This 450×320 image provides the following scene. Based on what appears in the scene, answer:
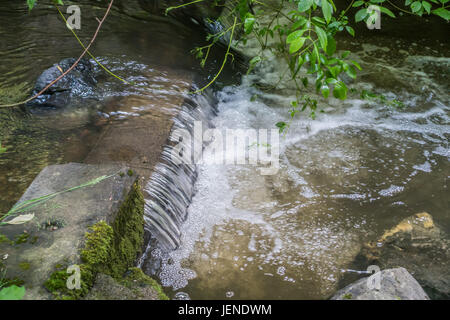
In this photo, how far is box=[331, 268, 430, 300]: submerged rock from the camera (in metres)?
2.13

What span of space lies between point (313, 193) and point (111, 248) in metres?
2.26

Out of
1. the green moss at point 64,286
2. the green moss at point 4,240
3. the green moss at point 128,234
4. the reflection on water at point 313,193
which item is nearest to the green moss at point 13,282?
the green moss at point 64,286

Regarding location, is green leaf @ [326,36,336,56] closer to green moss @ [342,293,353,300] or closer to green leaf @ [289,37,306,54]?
green leaf @ [289,37,306,54]

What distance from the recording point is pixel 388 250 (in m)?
3.06


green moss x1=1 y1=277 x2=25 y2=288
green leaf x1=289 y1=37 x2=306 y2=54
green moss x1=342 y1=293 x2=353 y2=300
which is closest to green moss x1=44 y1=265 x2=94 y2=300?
green moss x1=1 y1=277 x2=25 y2=288

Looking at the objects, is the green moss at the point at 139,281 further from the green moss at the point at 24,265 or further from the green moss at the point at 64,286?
the green moss at the point at 24,265

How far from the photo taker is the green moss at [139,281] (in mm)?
2187

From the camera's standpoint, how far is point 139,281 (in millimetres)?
2279

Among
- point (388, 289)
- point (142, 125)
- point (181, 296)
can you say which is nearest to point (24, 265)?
point (181, 296)

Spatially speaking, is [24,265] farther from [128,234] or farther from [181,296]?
[181,296]

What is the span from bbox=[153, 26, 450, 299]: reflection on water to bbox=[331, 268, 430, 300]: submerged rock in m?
0.55
